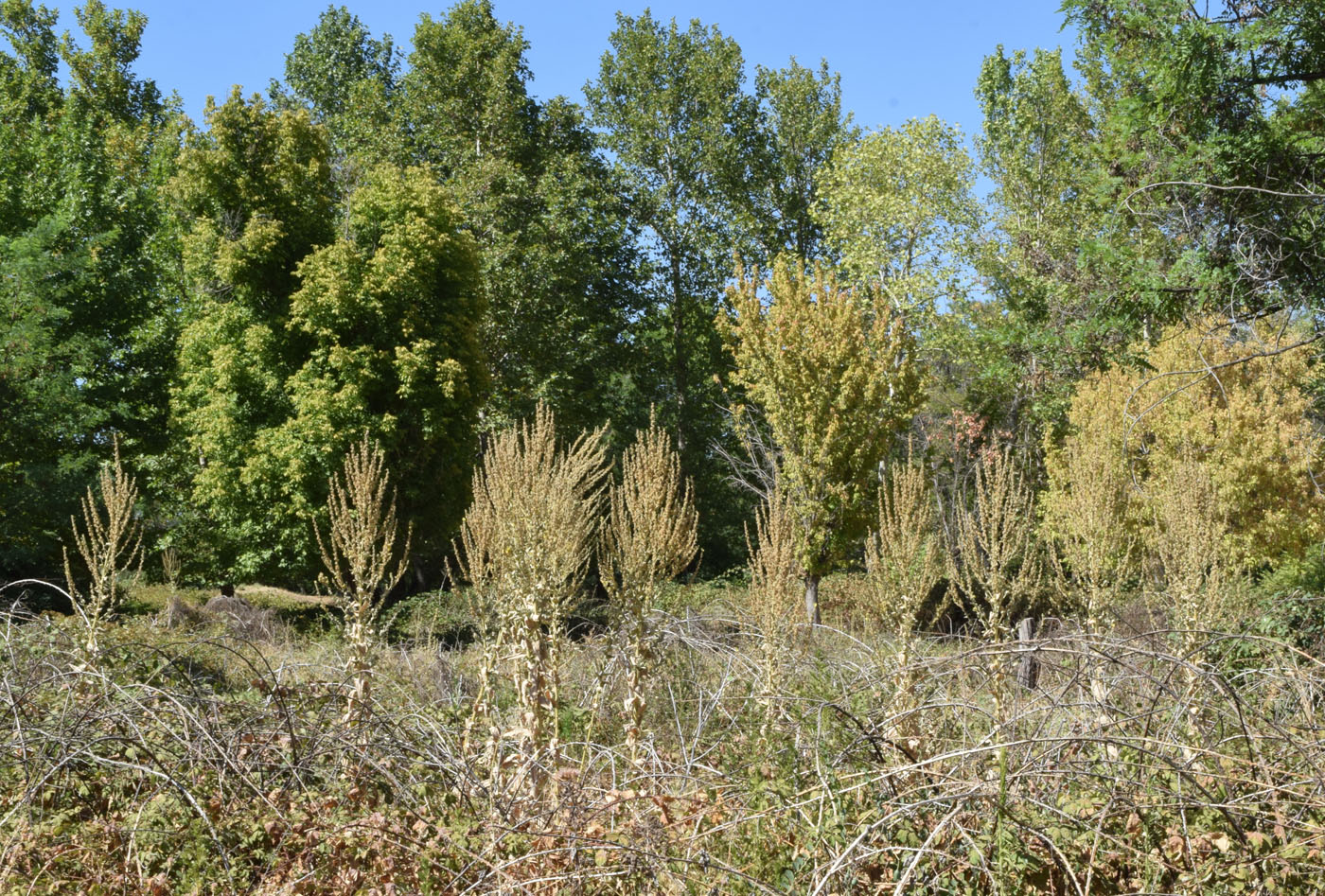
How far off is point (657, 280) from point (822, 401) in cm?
1591

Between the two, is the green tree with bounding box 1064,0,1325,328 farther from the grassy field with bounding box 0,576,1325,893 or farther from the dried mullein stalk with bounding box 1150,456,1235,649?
the grassy field with bounding box 0,576,1325,893

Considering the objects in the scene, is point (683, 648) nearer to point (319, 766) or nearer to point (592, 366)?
point (319, 766)

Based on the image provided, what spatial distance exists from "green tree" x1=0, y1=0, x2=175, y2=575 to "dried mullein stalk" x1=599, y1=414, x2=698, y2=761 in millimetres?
11300

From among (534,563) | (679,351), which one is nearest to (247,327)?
(679,351)

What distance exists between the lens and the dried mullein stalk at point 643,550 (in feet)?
18.0

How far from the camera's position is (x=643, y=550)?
546 cm

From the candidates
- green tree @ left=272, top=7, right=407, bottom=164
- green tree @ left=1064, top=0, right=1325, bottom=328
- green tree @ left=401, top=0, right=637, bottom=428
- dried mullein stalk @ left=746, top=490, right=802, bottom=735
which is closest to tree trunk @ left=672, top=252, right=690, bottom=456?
green tree @ left=401, top=0, right=637, bottom=428

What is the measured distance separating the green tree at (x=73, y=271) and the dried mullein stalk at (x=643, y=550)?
11300mm

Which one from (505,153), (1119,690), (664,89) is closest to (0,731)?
(1119,690)

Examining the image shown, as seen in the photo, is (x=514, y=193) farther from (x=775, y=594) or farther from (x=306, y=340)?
(x=775, y=594)

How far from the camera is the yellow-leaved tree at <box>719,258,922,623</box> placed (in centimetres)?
1277

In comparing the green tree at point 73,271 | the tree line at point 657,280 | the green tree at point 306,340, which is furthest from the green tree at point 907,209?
the green tree at point 73,271

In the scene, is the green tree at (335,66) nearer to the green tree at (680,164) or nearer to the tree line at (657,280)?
the tree line at (657,280)

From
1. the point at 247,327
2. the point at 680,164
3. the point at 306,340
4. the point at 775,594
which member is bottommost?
the point at 775,594
